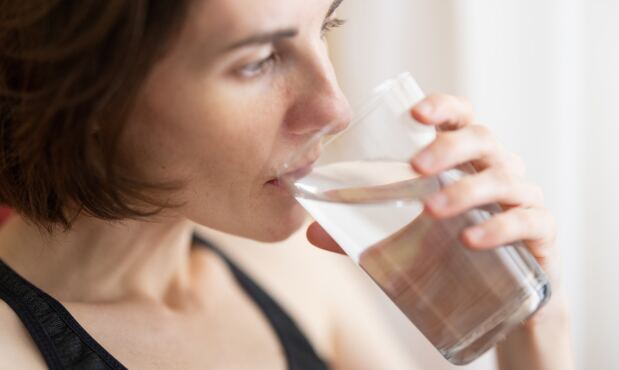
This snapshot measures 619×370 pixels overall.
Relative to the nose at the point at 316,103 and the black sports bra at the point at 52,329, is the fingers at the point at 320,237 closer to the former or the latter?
the nose at the point at 316,103

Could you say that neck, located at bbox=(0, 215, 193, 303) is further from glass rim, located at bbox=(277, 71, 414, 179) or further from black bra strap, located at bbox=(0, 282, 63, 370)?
glass rim, located at bbox=(277, 71, 414, 179)

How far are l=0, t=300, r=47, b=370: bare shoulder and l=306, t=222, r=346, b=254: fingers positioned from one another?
36cm

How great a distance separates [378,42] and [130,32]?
1.22 metres

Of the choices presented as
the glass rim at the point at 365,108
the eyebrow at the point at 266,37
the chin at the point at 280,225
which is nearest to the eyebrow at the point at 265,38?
the eyebrow at the point at 266,37

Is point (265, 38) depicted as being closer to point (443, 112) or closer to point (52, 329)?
point (443, 112)

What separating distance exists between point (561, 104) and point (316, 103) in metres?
0.94

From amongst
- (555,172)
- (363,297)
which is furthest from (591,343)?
(363,297)

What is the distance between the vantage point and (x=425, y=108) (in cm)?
87

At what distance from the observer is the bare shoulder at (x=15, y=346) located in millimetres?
994

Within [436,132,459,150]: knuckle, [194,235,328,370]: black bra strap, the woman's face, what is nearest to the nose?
the woman's face

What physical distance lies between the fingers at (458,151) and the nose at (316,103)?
0.38 feet

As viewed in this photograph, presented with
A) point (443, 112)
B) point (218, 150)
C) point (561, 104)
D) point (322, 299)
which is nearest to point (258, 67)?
point (218, 150)

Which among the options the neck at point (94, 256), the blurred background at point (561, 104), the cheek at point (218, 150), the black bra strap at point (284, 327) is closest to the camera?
the cheek at point (218, 150)

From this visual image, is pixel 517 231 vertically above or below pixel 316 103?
below
